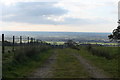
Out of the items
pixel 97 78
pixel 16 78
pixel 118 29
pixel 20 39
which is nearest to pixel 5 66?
pixel 16 78

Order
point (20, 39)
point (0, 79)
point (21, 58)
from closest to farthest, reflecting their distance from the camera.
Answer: point (0, 79)
point (21, 58)
point (20, 39)

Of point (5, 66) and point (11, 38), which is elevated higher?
point (11, 38)

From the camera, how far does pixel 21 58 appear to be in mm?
16188

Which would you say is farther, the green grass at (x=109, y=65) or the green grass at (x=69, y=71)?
the green grass at (x=109, y=65)

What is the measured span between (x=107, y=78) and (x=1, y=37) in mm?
9092

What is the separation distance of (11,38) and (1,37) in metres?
2.68

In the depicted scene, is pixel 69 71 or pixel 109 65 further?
pixel 109 65

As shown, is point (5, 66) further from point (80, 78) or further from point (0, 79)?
point (80, 78)

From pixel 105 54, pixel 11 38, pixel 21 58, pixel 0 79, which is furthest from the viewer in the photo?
pixel 105 54

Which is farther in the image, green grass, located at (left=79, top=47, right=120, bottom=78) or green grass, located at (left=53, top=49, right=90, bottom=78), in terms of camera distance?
green grass, located at (left=79, top=47, right=120, bottom=78)

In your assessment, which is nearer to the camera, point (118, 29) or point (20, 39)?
point (20, 39)

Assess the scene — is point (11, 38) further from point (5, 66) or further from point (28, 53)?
point (5, 66)

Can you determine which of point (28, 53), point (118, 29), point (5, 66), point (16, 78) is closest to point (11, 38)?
point (28, 53)

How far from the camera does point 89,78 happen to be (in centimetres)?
1032
